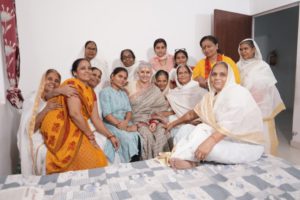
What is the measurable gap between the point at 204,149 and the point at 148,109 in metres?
1.28

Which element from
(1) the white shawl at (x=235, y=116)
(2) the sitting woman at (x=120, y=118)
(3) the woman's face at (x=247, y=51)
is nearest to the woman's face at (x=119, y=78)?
(2) the sitting woman at (x=120, y=118)

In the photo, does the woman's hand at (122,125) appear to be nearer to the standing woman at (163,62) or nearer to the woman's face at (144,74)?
the woman's face at (144,74)

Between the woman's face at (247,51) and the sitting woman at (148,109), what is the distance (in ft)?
3.67

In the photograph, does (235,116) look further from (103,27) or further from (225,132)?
(103,27)

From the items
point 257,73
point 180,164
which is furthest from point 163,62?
point 180,164

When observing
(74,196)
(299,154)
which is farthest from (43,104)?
(299,154)

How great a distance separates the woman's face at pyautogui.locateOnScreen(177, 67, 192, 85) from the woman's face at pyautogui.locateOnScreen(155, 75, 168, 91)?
0.20m

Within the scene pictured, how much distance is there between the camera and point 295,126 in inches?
137

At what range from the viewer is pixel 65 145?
204 centimetres

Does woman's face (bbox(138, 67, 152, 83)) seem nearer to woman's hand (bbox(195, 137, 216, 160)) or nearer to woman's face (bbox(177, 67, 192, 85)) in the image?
woman's face (bbox(177, 67, 192, 85))

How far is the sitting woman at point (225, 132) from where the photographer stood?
1.62m

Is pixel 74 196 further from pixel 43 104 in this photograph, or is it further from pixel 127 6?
pixel 127 6

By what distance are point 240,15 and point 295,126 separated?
2.04 meters

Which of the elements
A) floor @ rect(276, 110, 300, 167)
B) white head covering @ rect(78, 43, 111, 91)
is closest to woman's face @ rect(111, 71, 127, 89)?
white head covering @ rect(78, 43, 111, 91)
